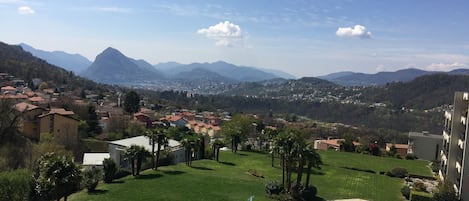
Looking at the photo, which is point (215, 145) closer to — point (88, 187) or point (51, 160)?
point (88, 187)

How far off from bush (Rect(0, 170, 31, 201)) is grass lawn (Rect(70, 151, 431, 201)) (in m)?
4.15

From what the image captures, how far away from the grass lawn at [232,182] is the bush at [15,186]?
13.6 feet

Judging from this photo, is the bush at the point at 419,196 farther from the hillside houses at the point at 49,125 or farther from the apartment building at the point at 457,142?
the hillside houses at the point at 49,125

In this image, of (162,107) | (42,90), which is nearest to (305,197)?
(42,90)

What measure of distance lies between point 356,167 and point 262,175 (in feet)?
52.2

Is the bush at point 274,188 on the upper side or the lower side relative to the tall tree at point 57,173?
lower

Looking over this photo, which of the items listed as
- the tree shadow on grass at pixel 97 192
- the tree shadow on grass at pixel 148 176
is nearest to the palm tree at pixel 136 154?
the tree shadow on grass at pixel 148 176

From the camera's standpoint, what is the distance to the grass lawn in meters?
36.5

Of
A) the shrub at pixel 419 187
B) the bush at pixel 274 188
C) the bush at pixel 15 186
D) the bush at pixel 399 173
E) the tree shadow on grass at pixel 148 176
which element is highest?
the bush at pixel 15 186

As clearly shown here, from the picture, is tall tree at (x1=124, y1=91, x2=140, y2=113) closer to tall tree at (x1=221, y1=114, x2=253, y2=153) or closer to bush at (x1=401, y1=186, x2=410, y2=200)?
tall tree at (x1=221, y1=114, x2=253, y2=153)

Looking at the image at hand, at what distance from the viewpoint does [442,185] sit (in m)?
39.0

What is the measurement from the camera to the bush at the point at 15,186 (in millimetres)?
29900

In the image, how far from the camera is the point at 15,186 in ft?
101

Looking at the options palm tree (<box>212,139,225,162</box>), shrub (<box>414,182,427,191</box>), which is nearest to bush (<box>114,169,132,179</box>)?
palm tree (<box>212,139,225,162</box>)
